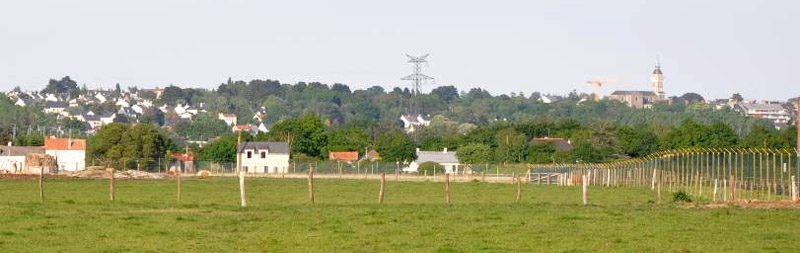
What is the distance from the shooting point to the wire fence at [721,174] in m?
59.3

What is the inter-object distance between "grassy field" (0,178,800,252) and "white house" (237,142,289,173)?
99.0 metres

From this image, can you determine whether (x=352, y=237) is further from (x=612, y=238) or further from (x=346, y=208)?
(x=346, y=208)

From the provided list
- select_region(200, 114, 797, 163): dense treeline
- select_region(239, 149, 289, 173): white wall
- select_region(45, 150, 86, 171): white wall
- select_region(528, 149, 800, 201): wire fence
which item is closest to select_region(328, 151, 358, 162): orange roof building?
select_region(200, 114, 797, 163): dense treeline

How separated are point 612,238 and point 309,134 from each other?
441ft

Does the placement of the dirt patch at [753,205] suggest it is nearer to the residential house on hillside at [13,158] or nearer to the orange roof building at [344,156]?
the residential house on hillside at [13,158]

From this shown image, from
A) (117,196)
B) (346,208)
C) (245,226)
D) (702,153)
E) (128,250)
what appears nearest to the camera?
(128,250)

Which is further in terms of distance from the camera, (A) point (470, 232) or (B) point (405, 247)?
(A) point (470, 232)

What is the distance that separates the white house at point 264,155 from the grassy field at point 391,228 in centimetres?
9898

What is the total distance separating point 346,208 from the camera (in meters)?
44.1

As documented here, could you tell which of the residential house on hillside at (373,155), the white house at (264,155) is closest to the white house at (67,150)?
the white house at (264,155)

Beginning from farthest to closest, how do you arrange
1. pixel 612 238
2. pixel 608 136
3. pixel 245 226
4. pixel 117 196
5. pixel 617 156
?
pixel 608 136
pixel 617 156
pixel 117 196
pixel 245 226
pixel 612 238

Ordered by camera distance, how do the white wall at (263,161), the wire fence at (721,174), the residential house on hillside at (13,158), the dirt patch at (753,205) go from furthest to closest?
the white wall at (263,161) < the residential house on hillside at (13,158) < the wire fence at (721,174) < the dirt patch at (753,205)

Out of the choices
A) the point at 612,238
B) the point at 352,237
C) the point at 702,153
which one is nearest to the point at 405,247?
the point at 352,237

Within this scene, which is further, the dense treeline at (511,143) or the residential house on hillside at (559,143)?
the residential house on hillside at (559,143)
